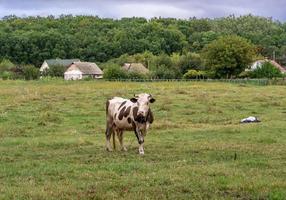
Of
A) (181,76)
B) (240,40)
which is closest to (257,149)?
(240,40)

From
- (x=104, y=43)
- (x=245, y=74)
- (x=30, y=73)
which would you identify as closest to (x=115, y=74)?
(x=30, y=73)

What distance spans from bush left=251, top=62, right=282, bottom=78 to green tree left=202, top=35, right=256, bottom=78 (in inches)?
116

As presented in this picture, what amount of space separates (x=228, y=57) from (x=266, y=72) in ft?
27.9

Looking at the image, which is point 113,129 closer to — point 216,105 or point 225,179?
point 225,179

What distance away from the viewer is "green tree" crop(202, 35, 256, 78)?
92438mm

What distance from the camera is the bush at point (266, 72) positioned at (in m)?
94.9

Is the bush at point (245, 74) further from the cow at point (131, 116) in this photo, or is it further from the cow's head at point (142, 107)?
the cow's head at point (142, 107)

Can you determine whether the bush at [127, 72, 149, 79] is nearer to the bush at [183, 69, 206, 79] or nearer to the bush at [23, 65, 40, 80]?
the bush at [183, 69, 206, 79]

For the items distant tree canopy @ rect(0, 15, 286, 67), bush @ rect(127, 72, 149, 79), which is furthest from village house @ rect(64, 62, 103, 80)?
bush @ rect(127, 72, 149, 79)

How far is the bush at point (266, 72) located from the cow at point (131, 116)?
79.6m

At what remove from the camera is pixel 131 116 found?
17.4 metres

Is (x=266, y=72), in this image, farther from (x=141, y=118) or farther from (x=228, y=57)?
(x=141, y=118)

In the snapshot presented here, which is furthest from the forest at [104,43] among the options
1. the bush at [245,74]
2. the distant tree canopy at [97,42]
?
the bush at [245,74]

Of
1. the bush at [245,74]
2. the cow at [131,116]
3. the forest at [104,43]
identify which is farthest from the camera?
the forest at [104,43]
